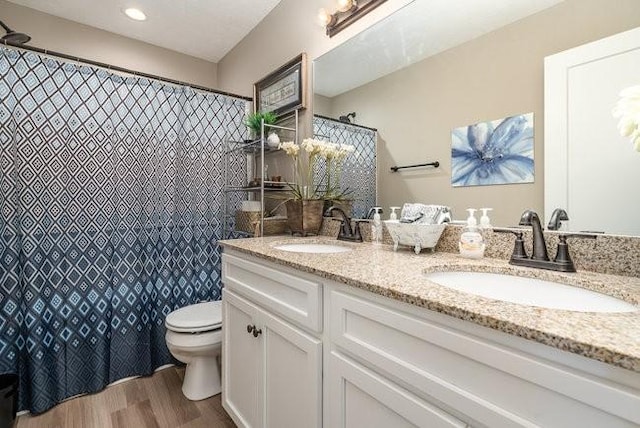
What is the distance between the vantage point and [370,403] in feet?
2.54

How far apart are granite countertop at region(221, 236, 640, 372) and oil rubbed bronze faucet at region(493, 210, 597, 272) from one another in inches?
1.3

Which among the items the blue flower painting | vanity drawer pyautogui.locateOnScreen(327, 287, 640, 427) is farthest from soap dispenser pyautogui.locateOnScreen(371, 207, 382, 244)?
vanity drawer pyautogui.locateOnScreen(327, 287, 640, 427)

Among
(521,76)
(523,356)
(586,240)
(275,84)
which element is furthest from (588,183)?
(275,84)

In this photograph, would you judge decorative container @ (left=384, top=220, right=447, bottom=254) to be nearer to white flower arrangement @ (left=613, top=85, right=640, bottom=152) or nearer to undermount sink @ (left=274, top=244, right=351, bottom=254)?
undermount sink @ (left=274, top=244, right=351, bottom=254)

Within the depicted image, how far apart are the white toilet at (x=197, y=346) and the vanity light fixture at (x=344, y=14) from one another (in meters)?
1.72

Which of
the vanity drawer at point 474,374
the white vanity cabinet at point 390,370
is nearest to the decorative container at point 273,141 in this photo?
the white vanity cabinet at point 390,370

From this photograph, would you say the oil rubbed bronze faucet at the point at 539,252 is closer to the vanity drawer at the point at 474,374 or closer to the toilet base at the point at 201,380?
the vanity drawer at the point at 474,374

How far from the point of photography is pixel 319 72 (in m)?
1.83

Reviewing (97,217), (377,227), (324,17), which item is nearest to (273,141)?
(324,17)

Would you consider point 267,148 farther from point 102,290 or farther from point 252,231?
point 102,290

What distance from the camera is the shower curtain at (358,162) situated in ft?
5.19

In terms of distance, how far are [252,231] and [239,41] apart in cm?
164

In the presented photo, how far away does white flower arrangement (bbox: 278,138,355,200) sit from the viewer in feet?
5.69

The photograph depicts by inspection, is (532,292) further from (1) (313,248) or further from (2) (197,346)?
(2) (197,346)
